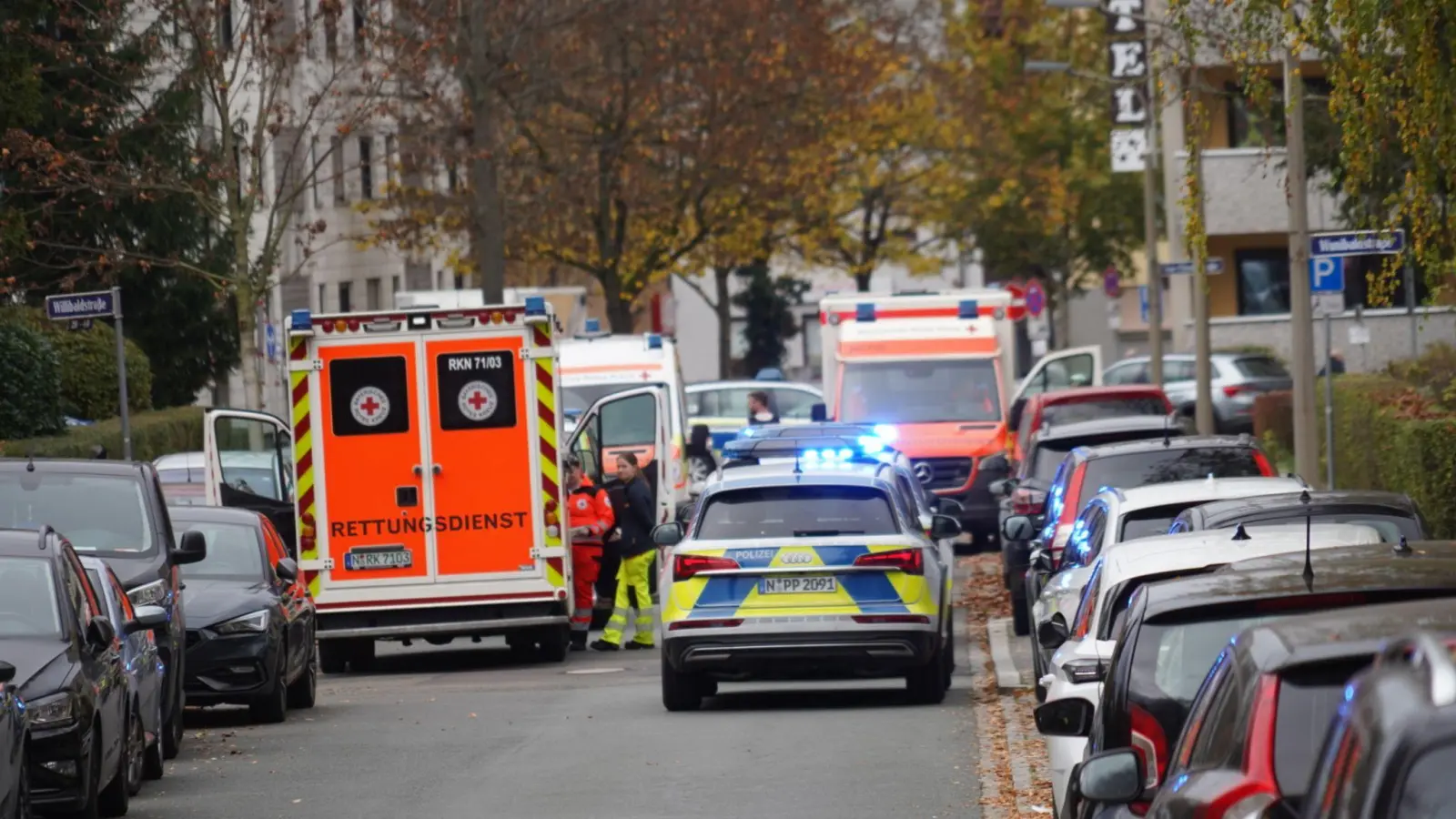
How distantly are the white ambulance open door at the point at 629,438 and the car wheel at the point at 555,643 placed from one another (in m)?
1.87

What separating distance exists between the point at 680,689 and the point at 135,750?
15.0 feet

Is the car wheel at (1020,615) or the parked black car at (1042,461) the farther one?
the parked black car at (1042,461)

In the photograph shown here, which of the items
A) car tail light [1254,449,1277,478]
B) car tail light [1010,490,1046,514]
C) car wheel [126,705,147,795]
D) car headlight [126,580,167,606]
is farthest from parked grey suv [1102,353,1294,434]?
car wheel [126,705,147,795]

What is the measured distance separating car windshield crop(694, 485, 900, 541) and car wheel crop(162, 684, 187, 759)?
132 inches

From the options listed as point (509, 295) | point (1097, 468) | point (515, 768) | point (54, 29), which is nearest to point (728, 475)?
point (1097, 468)

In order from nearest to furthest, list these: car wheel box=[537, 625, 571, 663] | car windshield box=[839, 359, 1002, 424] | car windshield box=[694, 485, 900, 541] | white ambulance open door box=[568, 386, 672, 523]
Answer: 1. car windshield box=[694, 485, 900, 541]
2. car wheel box=[537, 625, 571, 663]
3. white ambulance open door box=[568, 386, 672, 523]
4. car windshield box=[839, 359, 1002, 424]

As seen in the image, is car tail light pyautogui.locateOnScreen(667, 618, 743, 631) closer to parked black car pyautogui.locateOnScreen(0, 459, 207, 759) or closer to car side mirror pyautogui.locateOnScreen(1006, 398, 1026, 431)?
parked black car pyautogui.locateOnScreen(0, 459, 207, 759)

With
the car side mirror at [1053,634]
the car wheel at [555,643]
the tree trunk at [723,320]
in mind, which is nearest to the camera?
the car side mirror at [1053,634]

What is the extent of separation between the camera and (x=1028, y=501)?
69.9ft

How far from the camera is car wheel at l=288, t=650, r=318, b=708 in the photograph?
18.0 meters

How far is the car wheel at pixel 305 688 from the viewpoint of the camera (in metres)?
18.0

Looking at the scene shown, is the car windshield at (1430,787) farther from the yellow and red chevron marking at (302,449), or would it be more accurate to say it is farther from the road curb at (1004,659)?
the yellow and red chevron marking at (302,449)

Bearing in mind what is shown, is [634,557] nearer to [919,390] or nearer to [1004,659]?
[1004,659]

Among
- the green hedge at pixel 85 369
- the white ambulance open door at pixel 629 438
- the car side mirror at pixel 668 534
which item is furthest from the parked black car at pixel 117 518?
the green hedge at pixel 85 369
